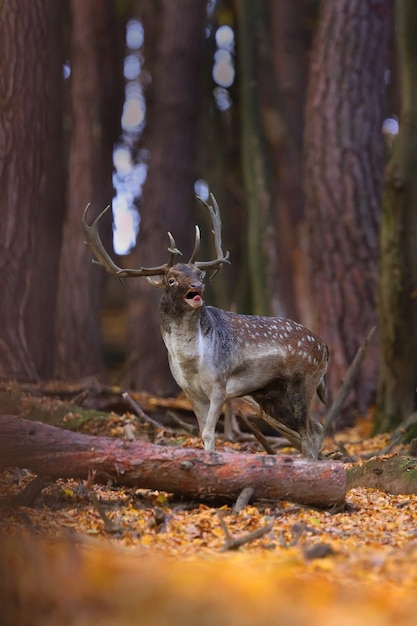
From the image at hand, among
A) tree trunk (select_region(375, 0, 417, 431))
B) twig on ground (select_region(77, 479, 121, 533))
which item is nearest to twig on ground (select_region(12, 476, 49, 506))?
twig on ground (select_region(77, 479, 121, 533))

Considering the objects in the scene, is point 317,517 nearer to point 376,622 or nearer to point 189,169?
point 376,622

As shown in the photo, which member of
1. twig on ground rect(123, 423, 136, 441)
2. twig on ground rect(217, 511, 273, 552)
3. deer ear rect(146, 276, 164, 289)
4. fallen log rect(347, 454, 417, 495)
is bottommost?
twig on ground rect(123, 423, 136, 441)

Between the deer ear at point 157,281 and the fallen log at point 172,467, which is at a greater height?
the deer ear at point 157,281

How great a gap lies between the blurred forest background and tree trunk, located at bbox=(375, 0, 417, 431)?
0.7 inches

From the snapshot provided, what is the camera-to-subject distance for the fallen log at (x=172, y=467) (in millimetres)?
6648

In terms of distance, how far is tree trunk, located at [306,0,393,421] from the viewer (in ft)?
47.3

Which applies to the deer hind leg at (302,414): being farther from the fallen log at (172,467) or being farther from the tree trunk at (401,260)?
the tree trunk at (401,260)

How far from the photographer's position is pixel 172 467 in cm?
665

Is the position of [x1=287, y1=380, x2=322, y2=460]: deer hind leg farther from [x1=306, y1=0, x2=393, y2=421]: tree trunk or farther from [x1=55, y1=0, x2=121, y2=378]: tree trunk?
[x1=55, y1=0, x2=121, y2=378]: tree trunk

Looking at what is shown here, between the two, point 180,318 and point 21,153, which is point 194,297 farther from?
point 21,153

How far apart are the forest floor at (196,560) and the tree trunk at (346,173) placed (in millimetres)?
6823

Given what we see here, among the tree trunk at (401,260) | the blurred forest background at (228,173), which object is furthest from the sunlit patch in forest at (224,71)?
the tree trunk at (401,260)

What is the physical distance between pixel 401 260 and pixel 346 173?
3662 millimetres

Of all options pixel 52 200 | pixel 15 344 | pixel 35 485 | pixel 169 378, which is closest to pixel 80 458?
pixel 35 485
